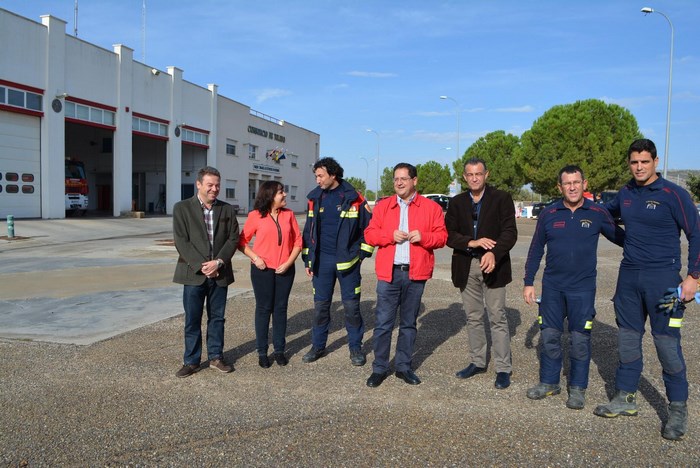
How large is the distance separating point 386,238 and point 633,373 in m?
2.17

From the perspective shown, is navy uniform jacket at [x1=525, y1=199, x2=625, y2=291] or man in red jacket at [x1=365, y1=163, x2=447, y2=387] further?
man in red jacket at [x1=365, y1=163, x2=447, y2=387]

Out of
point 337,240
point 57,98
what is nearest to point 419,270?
point 337,240

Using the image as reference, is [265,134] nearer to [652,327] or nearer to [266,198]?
[266,198]

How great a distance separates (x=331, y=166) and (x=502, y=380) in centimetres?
256

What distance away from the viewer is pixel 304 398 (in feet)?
14.3

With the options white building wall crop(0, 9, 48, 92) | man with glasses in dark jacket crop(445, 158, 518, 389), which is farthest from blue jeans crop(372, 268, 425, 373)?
white building wall crop(0, 9, 48, 92)

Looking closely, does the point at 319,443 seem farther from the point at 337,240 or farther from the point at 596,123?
the point at 596,123

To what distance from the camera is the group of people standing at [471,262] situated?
153 inches

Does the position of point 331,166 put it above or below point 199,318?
above

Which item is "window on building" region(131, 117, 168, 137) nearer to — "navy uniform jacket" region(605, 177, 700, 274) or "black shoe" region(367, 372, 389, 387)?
"black shoe" region(367, 372, 389, 387)

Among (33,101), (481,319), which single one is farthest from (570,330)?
(33,101)

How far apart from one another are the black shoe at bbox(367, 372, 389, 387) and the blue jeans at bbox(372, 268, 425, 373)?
0.03 meters

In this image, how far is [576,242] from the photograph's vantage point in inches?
167

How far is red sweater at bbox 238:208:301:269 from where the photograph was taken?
530 centimetres
